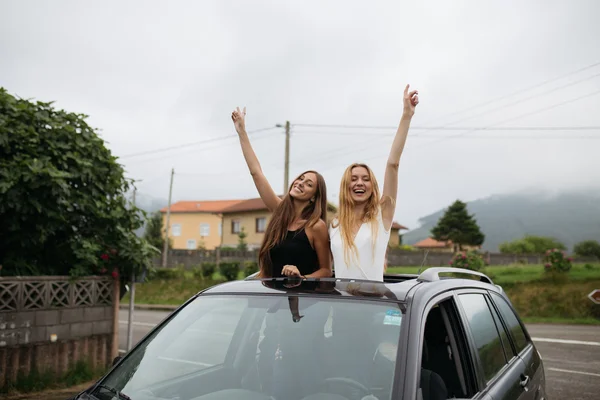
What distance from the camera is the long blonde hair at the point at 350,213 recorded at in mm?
3314

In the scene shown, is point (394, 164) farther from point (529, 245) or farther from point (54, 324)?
point (529, 245)

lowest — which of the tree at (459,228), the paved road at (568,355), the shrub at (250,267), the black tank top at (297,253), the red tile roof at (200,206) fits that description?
the paved road at (568,355)

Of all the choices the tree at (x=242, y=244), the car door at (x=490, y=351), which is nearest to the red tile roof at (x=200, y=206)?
the tree at (x=242, y=244)

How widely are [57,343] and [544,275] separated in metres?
19.1

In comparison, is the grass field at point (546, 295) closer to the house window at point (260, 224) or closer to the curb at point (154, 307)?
the curb at point (154, 307)

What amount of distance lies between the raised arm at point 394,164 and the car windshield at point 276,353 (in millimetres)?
1131

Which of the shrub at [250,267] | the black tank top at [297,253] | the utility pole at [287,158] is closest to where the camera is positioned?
the black tank top at [297,253]

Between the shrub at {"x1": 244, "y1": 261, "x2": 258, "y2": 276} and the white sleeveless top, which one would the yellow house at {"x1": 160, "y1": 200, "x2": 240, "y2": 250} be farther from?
the white sleeveless top

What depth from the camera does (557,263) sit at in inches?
811

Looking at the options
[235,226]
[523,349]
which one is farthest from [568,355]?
[235,226]

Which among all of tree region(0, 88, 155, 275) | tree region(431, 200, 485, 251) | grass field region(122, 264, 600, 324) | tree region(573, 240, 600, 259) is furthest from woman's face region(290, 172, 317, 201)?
tree region(573, 240, 600, 259)

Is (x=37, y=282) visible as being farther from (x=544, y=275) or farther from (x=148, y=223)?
(x=544, y=275)

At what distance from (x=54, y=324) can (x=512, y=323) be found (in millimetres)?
5487

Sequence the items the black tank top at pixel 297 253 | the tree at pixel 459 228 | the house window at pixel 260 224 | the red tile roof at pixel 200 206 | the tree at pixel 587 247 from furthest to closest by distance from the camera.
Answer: the tree at pixel 587 247, the red tile roof at pixel 200 206, the tree at pixel 459 228, the house window at pixel 260 224, the black tank top at pixel 297 253
